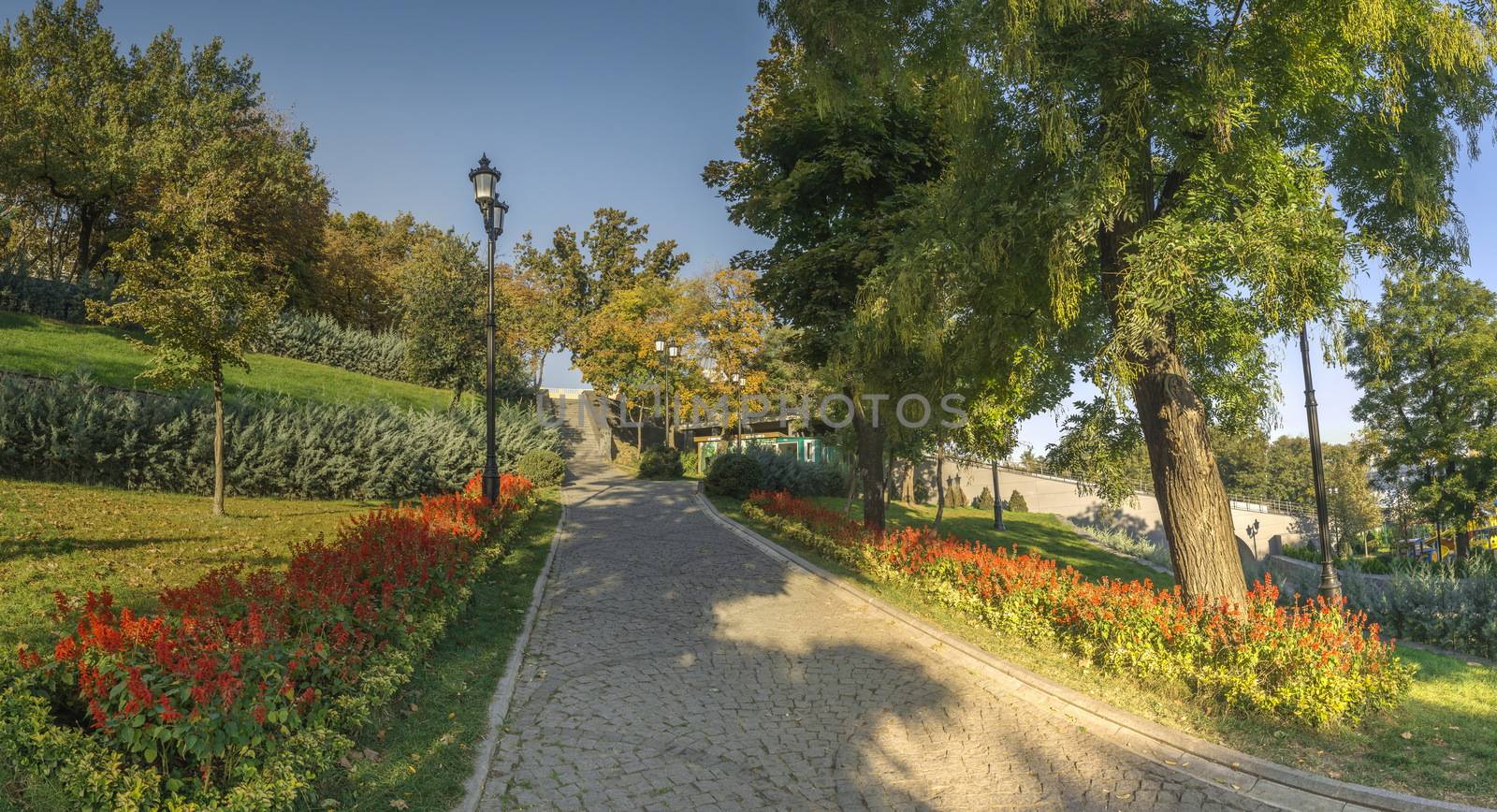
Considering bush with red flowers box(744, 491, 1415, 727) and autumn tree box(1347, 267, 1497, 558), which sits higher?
autumn tree box(1347, 267, 1497, 558)

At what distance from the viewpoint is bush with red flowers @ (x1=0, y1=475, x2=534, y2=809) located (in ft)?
13.0

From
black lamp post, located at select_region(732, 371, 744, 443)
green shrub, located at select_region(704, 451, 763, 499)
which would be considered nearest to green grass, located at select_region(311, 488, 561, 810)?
green shrub, located at select_region(704, 451, 763, 499)

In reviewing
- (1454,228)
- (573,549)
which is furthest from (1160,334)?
(573,549)

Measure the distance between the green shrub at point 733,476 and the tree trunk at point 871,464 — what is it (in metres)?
8.51

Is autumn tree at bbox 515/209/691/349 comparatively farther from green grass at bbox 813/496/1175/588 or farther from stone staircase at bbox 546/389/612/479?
green grass at bbox 813/496/1175/588

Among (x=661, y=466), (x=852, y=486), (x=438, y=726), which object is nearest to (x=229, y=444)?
(x=438, y=726)

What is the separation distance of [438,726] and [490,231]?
1105 cm

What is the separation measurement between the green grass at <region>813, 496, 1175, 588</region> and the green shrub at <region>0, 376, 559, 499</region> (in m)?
13.0

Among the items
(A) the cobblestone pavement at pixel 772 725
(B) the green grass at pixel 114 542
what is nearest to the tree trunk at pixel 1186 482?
(A) the cobblestone pavement at pixel 772 725

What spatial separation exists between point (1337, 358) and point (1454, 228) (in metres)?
3.28

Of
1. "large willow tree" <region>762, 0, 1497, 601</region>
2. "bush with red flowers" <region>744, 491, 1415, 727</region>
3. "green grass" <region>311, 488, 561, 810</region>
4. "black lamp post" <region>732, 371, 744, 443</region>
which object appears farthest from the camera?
"black lamp post" <region>732, 371, 744, 443</region>

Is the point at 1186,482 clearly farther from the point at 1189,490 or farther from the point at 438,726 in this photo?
the point at 438,726

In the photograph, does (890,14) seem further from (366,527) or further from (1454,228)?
(366,527)

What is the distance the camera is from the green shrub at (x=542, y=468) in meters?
24.4
